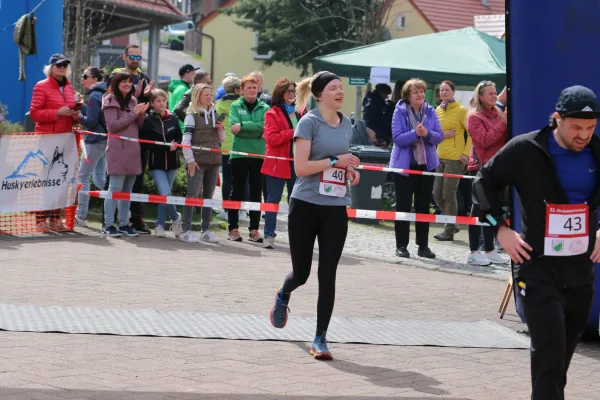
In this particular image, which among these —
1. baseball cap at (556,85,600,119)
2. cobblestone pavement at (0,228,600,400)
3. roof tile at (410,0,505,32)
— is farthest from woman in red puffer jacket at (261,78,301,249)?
roof tile at (410,0,505,32)

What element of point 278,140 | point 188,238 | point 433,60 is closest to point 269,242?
point 188,238

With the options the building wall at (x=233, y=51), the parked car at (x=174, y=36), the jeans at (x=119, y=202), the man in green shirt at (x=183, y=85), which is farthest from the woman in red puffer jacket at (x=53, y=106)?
the parked car at (x=174, y=36)

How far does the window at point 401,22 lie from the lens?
54.1 metres

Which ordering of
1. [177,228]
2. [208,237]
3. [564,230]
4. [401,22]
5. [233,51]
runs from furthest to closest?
[233,51] < [401,22] < [177,228] < [208,237] < [564,230]

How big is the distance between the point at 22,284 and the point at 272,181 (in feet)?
13.7

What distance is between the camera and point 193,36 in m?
84.1

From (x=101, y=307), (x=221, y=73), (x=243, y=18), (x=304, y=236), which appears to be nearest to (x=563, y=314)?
(x=304, y=236)

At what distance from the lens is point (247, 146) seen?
45.4 feet

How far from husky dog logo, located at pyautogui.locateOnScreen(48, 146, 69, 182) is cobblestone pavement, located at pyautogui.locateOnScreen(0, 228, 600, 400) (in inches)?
55.3

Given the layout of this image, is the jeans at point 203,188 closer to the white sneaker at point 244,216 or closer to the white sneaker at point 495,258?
the white sneaker at point 244,216

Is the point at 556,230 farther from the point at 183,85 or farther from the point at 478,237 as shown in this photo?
the point at 183,85

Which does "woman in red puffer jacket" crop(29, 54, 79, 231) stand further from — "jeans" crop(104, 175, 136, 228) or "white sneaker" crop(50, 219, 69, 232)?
"jeans" crop(104, 175, 136, 228)

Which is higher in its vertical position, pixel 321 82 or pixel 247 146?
pixel 321 82

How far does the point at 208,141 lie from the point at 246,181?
811 mm
